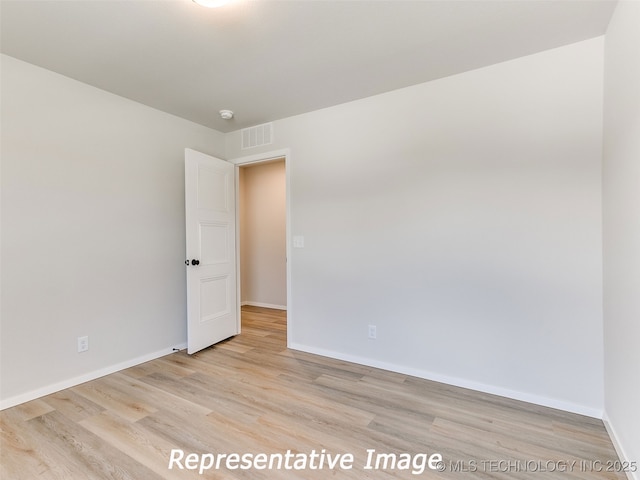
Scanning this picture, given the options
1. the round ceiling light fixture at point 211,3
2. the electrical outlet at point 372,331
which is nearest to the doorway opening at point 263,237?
the electrical outlet at point 372,331

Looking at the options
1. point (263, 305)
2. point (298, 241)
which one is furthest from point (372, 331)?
point (263, 305)

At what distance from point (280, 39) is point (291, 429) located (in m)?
2.41

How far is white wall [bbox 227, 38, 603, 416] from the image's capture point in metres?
2.03

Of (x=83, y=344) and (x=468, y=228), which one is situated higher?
(x=468, y=228)

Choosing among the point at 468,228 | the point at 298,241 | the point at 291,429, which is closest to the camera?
the point at 291,429

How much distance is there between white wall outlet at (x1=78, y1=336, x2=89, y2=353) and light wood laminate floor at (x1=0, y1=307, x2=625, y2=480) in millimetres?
286

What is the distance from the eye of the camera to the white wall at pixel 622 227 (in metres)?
1.44

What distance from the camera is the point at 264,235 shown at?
5309mm

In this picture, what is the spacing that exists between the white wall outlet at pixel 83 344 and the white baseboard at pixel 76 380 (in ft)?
0.67

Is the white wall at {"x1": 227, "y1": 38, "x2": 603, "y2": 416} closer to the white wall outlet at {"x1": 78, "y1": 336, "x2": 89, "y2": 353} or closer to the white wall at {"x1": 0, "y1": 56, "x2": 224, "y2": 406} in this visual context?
the white wall at {"x1": 0, "y1": 56, "x2": 224, "y2": 406}

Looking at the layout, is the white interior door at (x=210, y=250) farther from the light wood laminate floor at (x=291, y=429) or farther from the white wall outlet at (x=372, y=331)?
the white wall outlet at (x=372, y=331)

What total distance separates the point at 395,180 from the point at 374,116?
24.4 inches

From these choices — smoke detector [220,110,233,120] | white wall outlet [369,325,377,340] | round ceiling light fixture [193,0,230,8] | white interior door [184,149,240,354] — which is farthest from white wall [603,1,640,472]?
white interior door [184,149,240,354]

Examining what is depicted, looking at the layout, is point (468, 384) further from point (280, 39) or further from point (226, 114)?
point (226, 114)
